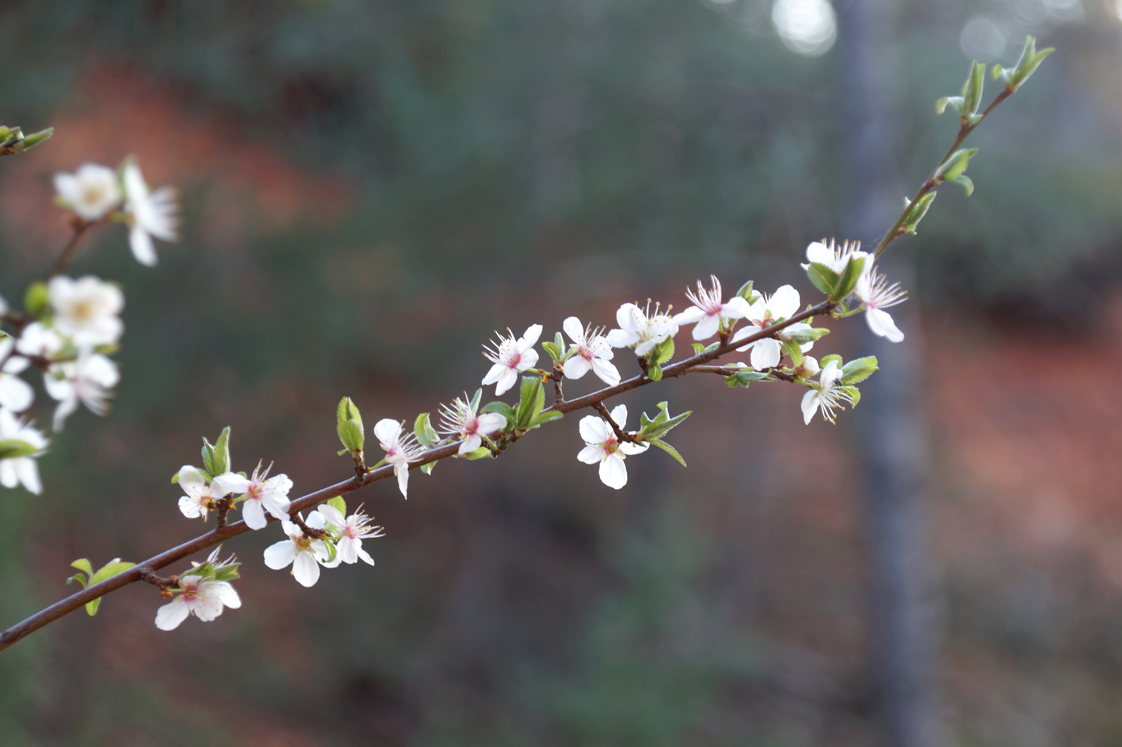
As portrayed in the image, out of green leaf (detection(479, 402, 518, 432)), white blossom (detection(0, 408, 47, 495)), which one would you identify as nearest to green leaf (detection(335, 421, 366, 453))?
green leaf (detection(479, 402, 518, 432))

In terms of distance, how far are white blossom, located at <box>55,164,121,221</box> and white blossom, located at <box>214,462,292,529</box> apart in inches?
9.2

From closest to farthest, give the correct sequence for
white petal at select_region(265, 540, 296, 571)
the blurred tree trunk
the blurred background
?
white petal at select_region(265, 540, 296, 571)
the blurred background
the blurred tree trunk

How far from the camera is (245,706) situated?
4172 millimetres

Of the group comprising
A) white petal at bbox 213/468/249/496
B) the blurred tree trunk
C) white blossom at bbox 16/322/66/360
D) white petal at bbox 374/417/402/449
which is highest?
the blurred tree trunk

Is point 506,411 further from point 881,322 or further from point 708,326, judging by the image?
point 881,322

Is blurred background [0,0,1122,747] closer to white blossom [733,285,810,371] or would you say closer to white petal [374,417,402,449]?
white petal [374,417,402,449]

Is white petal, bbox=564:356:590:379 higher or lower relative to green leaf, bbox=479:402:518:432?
higher

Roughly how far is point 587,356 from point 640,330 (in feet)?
0.20

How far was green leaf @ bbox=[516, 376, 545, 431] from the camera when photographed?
2.06 feet

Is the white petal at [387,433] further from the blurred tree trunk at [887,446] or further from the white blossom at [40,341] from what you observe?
the blurred tree trunk at [887,446]

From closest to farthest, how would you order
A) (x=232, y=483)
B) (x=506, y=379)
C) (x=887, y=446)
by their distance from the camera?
1. (x=232, y=483)
2. (x=506, y=379)
3. (x=887, y=446)

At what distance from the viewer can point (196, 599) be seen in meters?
0.60

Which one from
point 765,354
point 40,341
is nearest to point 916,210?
point 765,354

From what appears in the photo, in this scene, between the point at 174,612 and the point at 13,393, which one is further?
the point at 174,612
